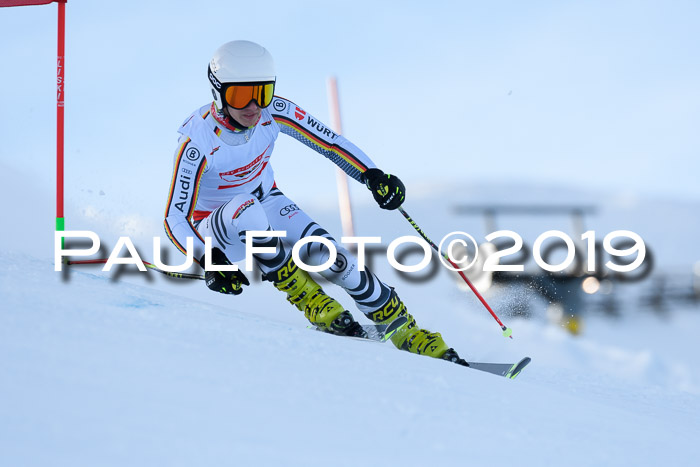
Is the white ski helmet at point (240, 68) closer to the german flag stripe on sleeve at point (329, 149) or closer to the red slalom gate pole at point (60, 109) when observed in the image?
the german flag stripe on sleeve at point (329, 149)

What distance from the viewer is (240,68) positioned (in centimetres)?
379

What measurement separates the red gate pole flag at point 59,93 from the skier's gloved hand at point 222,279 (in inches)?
54.5

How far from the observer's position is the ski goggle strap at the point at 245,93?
12.5ft

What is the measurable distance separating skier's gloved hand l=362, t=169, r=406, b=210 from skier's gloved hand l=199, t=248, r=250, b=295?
0.99m

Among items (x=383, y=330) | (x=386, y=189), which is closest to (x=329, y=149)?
(x=386, y=189)

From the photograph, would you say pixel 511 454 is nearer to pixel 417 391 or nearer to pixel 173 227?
pixel 417 391

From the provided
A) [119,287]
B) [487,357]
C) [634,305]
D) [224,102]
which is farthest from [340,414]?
[634,305]

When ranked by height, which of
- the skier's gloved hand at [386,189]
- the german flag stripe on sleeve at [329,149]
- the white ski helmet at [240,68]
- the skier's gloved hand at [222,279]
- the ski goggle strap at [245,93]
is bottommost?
the skier's gloved hand at [222,279]

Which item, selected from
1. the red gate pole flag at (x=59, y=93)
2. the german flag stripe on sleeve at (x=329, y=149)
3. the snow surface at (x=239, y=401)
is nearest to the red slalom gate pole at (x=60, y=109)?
the red gate pole flag at (x=59, y=93)

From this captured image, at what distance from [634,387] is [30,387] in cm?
386

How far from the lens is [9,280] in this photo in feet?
10.1

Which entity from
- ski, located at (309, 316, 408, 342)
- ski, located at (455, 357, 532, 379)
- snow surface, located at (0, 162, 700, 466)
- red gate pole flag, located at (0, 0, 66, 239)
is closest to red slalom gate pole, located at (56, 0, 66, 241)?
red gate pole flag, located at (0, 0, 66, 239)

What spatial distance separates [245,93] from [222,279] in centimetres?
98

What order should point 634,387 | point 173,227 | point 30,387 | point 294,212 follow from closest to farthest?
point 30,387
point 173,227
point 294,212
point 634,387
